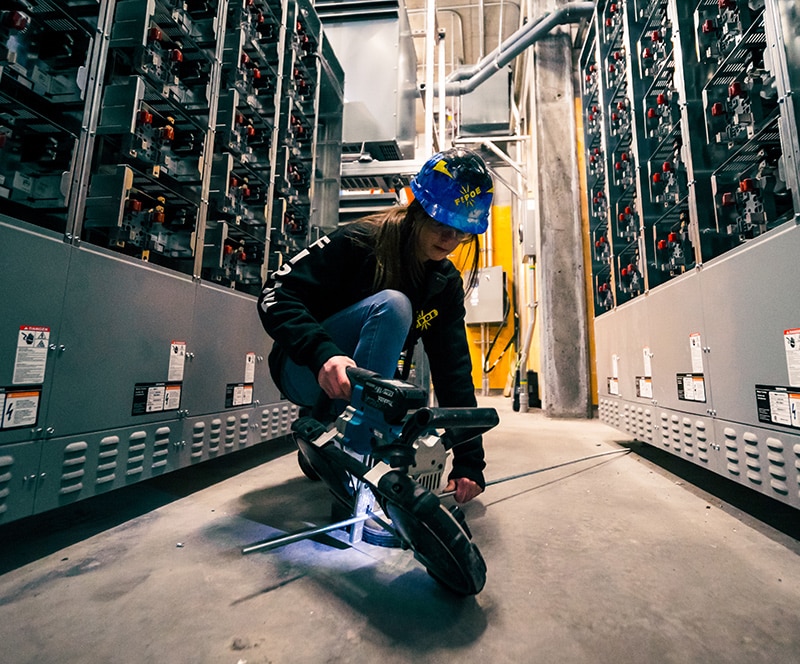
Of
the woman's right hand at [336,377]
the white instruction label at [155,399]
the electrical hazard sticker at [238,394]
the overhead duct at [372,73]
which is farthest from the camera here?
the overhead duct at [372,73]

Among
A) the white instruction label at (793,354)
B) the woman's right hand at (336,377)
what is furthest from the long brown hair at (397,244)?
the white instruction label at (793,354)

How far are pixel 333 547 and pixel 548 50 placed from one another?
5.52 meters

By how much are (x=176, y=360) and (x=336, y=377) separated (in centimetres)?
81

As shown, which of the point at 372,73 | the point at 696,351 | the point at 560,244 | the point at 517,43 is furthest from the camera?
the point at 517,43

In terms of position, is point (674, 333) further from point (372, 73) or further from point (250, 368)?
point (372, 73)

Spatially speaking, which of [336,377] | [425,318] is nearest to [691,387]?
[425,318]

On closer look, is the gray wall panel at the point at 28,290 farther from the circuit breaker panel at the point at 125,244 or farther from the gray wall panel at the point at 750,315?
the gray wall panel at the point at 750,315

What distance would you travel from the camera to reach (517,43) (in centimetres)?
467

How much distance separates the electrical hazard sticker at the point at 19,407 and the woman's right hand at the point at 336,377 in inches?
26.3

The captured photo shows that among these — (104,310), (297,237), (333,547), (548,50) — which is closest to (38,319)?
(104,310)

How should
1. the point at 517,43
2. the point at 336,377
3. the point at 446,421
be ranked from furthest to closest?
the point at 517,43
the point at 336,377
the point at 446,421

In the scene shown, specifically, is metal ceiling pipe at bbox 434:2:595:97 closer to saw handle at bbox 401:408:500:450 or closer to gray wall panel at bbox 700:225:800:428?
gray wall panel at bbox 700:225:800:428

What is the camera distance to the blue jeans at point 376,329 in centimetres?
108

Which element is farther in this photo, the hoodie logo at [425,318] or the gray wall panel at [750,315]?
the hoodie logo at [425,318]
